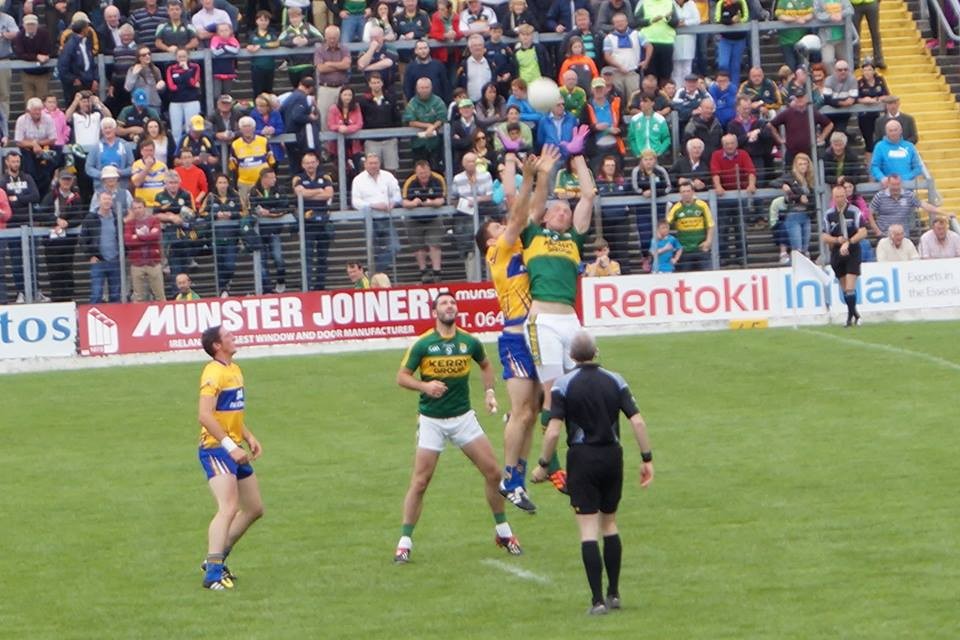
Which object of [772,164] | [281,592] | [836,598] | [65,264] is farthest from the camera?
[772,164]

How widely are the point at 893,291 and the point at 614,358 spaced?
5.95 m

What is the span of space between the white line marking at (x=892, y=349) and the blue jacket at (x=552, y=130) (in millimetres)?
5236

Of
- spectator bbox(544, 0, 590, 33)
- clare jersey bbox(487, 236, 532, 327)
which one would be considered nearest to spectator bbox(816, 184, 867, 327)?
spectator bbox(544, 0, 590, 33)

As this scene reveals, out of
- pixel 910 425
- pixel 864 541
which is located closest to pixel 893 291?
pixel 910 425

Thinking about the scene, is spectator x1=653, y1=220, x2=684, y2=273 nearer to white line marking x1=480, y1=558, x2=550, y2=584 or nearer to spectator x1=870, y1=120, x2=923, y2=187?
spectator x1=870, y1=120, x2=923, y2=187

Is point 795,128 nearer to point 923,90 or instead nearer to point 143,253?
point 923,90

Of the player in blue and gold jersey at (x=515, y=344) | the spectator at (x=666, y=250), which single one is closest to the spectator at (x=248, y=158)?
the spectator at (x=666, y=250)

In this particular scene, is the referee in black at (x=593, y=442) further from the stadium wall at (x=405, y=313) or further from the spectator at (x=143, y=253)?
the spectator at (x=143, y=253)

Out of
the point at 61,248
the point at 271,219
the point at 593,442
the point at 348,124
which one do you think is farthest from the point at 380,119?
the point at 593,442

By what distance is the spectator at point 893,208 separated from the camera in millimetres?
30859

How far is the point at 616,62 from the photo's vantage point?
32.9 meters

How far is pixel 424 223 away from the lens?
30516mm

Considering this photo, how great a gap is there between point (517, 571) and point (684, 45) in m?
20.5

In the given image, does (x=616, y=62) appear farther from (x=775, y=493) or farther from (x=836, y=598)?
(x=836, y=598)
